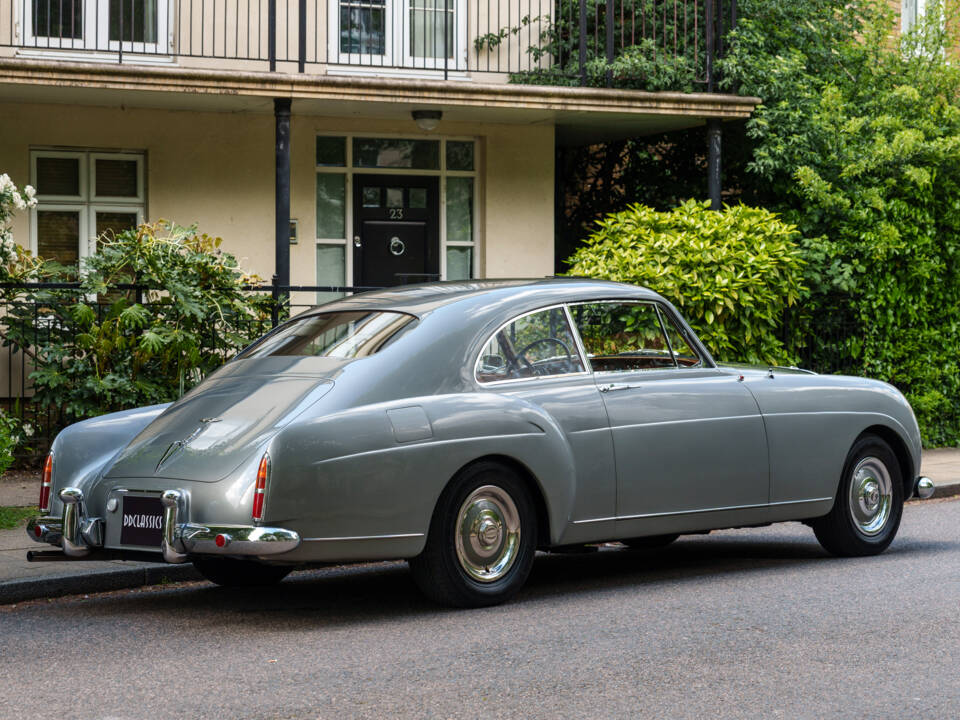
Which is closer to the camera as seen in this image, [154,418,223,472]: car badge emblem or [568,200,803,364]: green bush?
[154,418,223,472]: car badge emblem

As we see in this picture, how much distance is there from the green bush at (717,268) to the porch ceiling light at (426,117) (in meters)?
2.31

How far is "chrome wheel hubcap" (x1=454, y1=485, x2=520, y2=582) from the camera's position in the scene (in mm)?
6789

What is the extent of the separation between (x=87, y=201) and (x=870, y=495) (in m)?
10.1

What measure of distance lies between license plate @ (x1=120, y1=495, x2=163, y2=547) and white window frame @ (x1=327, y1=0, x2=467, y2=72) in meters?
10.4

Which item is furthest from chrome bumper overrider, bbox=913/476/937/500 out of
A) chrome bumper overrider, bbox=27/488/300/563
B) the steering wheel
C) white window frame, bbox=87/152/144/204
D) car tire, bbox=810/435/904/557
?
white window frame, bbox=87/152/144/204

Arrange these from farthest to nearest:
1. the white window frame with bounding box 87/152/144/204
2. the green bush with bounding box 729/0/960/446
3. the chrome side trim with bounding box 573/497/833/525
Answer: the white window frame with bounding box 87/152/144/204
the green bush with bounding box 729/0/960/446
the chrome side trim with bounding box 573/497/833/525

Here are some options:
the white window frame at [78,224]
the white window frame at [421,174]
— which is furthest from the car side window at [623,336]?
the white window frame at [78,224]

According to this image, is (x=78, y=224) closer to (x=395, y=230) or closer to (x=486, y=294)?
(x=395, y=230)

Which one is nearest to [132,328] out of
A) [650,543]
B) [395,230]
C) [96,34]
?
[96,34]

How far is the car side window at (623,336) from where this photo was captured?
7727 millimetres

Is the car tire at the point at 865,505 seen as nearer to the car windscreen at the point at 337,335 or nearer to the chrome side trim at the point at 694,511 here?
the chrome side trim at the point at 694,511

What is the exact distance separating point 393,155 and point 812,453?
9621 millimetres

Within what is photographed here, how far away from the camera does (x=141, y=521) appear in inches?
259

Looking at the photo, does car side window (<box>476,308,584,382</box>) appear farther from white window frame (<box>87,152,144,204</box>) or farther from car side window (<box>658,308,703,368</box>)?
white window frame (<box>87,152,144,204</box>)
